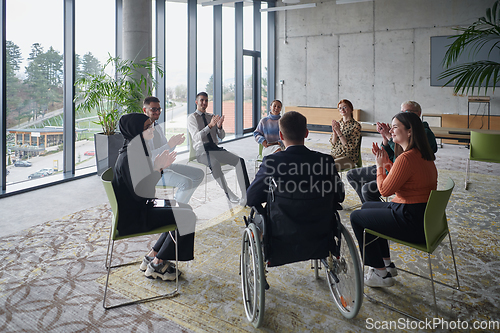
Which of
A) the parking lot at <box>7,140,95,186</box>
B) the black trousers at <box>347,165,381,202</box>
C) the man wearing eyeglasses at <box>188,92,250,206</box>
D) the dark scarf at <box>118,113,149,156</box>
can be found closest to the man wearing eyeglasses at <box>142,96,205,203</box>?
the man wearing eyeglasses at <box>188,92,250,206</box>

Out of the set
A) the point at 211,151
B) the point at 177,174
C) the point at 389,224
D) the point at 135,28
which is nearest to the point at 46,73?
the point at 135,28

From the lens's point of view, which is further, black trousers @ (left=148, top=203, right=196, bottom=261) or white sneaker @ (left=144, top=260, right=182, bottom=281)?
white sneaker @ (left=144, top=260, right=182, bottom=281)

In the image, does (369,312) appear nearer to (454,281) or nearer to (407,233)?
(407,233)

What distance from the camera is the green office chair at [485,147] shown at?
5.14 meters

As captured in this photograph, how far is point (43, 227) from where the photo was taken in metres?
3.81

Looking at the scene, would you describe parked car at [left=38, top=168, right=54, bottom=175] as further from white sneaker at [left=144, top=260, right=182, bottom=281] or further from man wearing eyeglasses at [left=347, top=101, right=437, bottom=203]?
man wearing eyeglasses at [left=347, top=101, right=437, bottom=203]

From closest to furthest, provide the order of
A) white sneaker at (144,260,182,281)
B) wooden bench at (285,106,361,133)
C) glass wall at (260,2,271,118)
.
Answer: white sneaker at (144,260,182,281) → wooden bench at (285,106,361,133) → glass wall at (260,2,271,118)

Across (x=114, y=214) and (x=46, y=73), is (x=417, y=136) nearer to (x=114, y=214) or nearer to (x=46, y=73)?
(x=114, y=214)

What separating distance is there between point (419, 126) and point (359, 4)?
947 centimetres

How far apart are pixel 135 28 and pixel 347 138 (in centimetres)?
400

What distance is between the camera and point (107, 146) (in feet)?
19.1

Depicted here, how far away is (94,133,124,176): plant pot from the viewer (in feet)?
19.0

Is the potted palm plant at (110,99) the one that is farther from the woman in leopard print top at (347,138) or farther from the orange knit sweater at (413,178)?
the orange knit sweater at (413,178)

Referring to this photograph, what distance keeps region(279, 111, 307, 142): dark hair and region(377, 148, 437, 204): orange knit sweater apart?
2.22 feet
